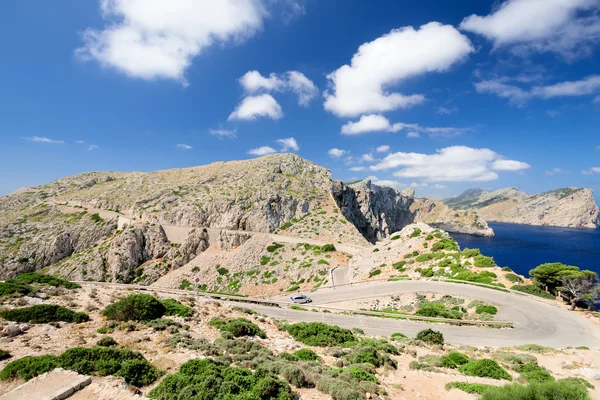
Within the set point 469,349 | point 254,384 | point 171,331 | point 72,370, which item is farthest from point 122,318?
point 469,349

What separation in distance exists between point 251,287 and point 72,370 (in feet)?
154

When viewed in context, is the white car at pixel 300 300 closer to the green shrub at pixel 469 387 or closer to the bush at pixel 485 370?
the bush at pixel 485 370

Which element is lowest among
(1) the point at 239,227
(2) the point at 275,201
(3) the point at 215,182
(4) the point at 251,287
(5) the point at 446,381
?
(4) the point at 251,287

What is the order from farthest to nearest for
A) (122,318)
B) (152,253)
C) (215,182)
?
(215,182), (152,253), (122,318)

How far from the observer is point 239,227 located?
74.7 metres

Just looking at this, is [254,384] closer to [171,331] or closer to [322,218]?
[171,331]

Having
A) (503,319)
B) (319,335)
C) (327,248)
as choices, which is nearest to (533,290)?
(503,319)

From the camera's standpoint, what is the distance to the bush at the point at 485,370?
13945 mm

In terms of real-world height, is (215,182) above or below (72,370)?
above

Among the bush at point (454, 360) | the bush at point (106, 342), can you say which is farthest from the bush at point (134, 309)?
the bush at point (454, 360)

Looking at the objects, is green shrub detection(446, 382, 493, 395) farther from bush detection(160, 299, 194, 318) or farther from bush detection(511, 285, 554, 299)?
bush detection(511, 285, 554, 299)

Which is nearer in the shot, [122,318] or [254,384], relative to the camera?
[254,384]

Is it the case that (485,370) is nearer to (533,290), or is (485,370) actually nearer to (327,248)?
(533,290)

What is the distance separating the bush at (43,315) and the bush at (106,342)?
4237mm
